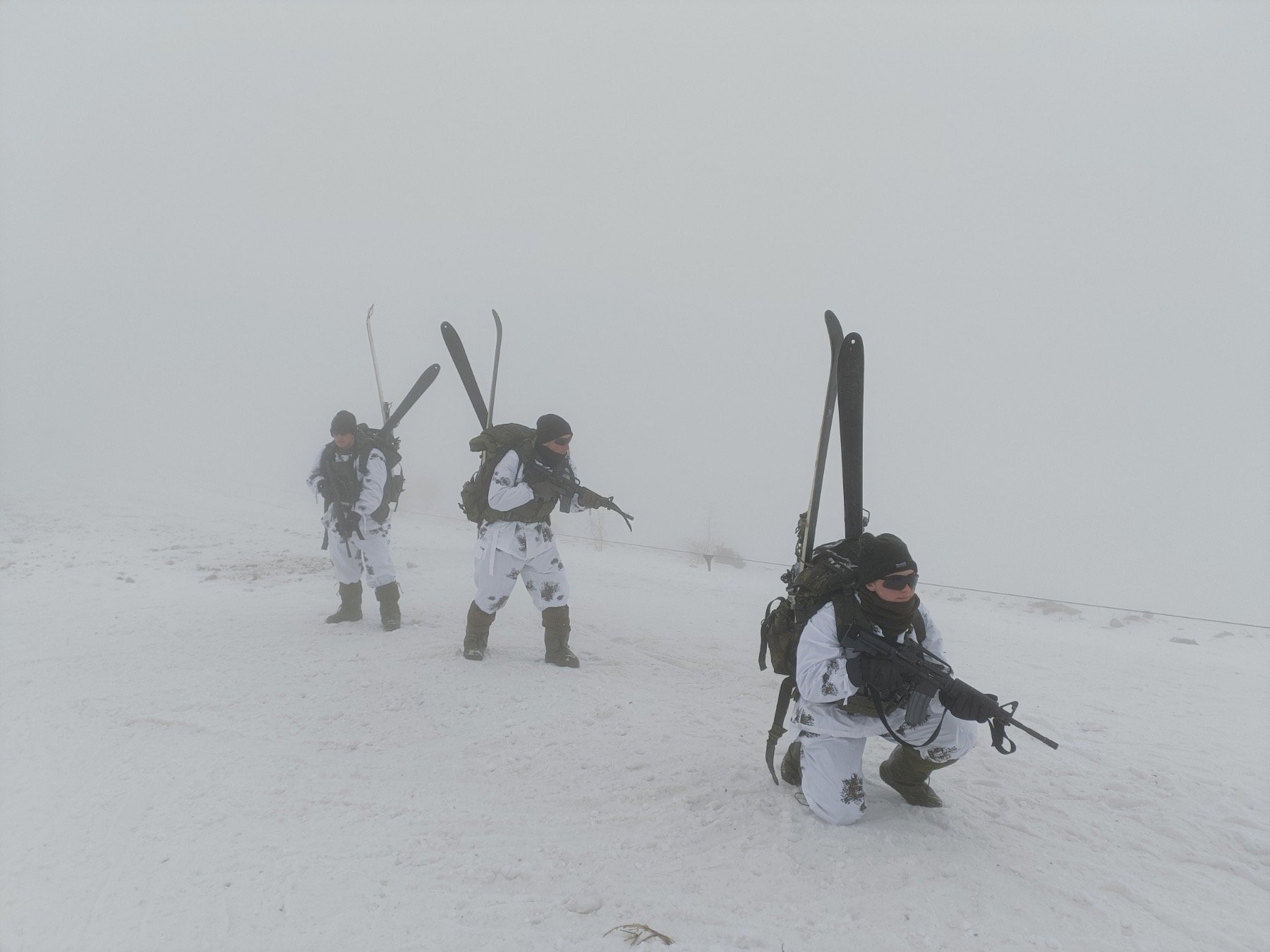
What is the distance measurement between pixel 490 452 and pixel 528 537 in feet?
2.74

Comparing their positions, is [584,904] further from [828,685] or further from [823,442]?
[823,442]

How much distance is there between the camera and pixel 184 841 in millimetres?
2865

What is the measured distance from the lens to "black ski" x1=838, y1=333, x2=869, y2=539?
12.4ft

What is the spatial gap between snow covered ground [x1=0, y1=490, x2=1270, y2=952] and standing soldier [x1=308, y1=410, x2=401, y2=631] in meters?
0.35

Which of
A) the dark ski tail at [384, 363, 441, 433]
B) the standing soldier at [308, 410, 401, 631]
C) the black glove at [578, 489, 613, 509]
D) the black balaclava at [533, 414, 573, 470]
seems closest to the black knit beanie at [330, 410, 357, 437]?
the standing soldier at [308, 410, 401, 631]

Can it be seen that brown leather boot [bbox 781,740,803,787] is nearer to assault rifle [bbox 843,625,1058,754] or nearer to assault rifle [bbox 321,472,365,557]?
assault rifle [bbox 843,625,1058,754]

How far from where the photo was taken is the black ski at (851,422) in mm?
3783

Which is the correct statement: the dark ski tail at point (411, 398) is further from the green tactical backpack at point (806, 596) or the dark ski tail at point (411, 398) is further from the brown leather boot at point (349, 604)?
the green tactical backpack at point (806, 596)

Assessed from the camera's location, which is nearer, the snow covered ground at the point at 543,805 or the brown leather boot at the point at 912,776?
the snow covered ground at the point at 543,805

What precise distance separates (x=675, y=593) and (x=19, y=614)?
813 cm

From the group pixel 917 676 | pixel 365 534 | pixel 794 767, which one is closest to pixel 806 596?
pixel 917 676

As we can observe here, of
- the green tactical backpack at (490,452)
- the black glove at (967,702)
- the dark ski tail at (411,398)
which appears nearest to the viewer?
the black glove at (967,702)

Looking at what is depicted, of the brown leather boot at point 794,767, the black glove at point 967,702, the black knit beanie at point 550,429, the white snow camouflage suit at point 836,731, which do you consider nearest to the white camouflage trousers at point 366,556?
the black knit beanie at point 550,429

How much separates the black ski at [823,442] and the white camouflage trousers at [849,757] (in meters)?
1.11
